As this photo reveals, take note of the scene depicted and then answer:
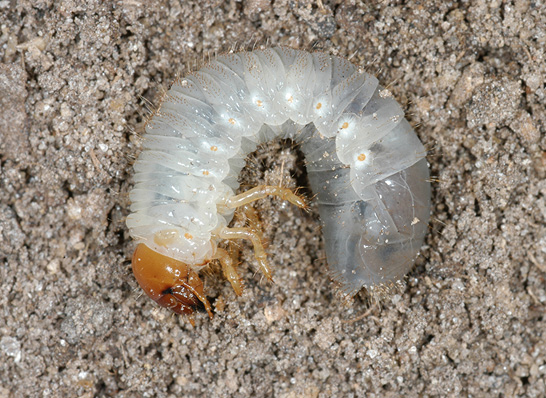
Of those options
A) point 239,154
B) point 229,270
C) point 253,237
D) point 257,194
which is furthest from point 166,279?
point 239,154

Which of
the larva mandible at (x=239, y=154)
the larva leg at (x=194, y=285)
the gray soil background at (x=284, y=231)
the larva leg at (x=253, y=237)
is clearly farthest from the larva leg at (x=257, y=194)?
the larva leg at (x=194, y=285)

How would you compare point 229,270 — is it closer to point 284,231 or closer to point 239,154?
point 284,231

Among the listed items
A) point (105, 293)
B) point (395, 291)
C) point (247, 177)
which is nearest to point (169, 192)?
point (247, 177)

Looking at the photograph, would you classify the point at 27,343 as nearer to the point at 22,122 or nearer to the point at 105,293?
the point at 105,293

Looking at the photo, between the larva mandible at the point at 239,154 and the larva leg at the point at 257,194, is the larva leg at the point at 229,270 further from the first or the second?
the larva leg at the point at 257,194

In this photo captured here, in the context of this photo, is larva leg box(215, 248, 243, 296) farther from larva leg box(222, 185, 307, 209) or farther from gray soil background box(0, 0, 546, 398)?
larva leg box(222, 185, 307, 209)

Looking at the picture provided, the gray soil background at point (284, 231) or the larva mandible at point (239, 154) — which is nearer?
the larva mandible at point (239, 154)
